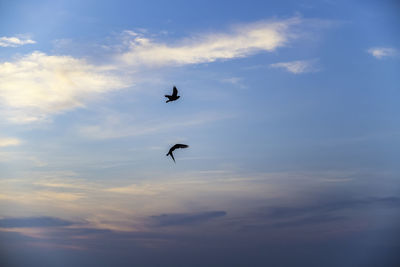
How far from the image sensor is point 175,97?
82562 mm

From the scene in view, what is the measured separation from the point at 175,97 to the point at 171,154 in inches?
516

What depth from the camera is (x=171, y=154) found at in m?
78.0

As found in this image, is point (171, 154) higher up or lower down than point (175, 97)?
lower down
